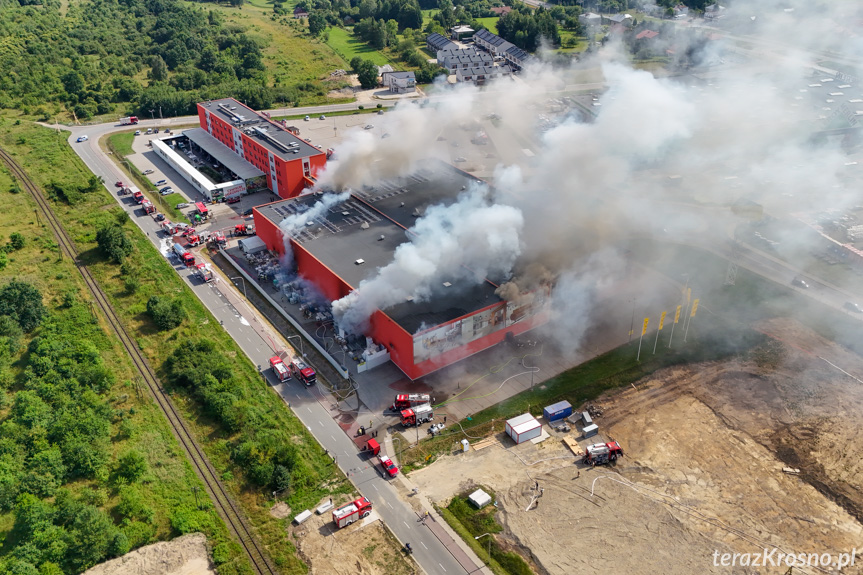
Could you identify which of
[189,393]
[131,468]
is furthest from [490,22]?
[131,468]

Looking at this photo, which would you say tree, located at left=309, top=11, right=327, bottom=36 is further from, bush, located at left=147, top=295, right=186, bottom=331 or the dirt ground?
the dirt ground

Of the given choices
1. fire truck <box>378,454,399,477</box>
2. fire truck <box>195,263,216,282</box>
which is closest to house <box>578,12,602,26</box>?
fire truck <box>195,263,216,282</box>

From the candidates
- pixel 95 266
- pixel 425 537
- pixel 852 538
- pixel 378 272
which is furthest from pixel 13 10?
pixel 852 538

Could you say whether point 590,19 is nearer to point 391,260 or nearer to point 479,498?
point 391,260

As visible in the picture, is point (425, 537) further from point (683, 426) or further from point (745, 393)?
point (745, 393)

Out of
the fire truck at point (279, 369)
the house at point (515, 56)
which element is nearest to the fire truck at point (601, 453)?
the fire truck at point (279, 369)

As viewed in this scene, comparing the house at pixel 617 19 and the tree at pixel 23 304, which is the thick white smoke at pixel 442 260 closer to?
the tree at pixel 23 304
